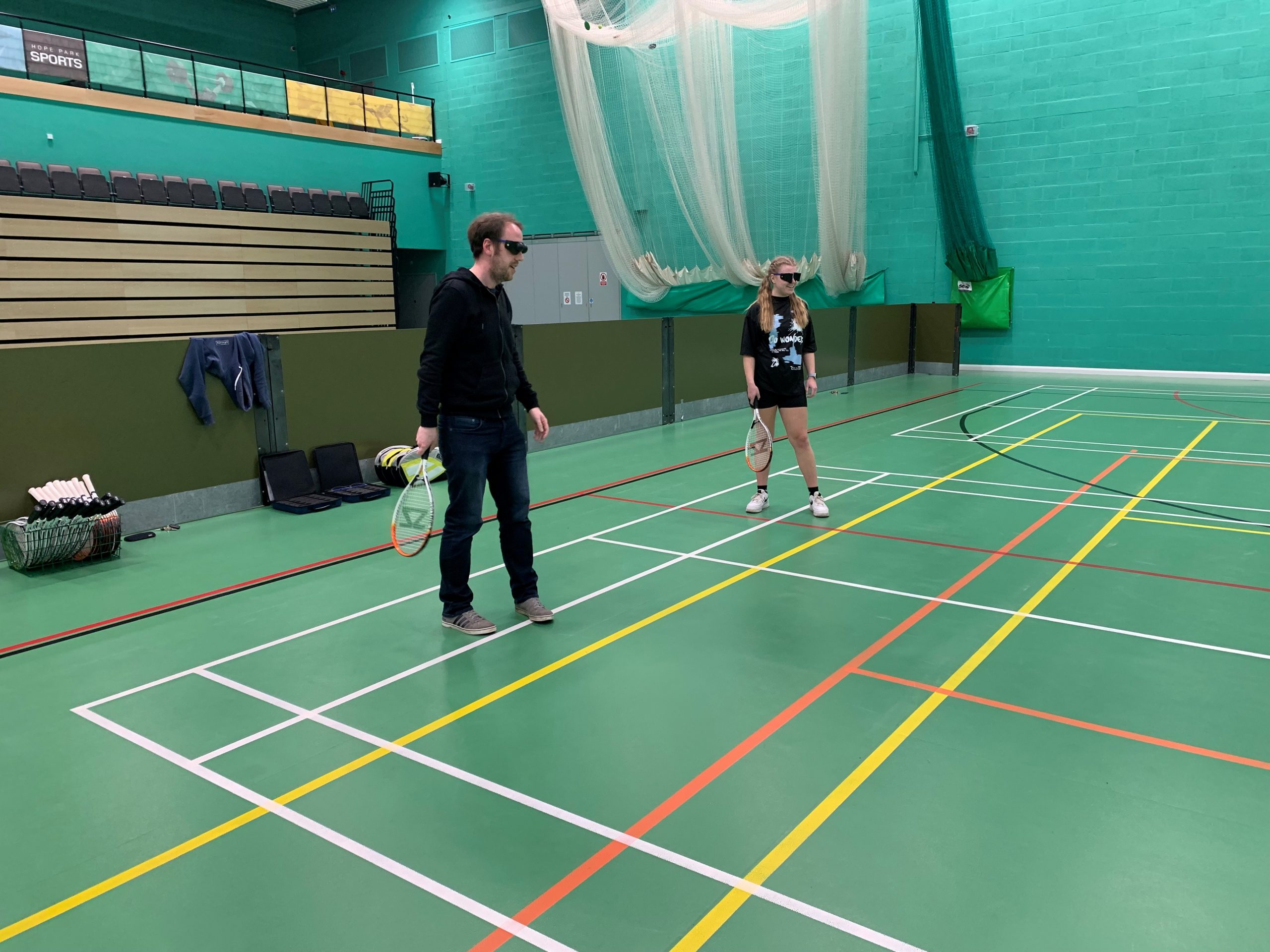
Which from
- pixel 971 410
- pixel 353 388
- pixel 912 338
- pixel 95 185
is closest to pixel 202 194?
pixel 95 185

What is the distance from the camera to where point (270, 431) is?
27.5 feet

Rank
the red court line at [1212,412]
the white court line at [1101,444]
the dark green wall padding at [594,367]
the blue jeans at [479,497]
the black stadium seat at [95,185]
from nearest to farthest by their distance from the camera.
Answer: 1. the blue jeans at [479,497]
2. the white court line at [1101,444]
3. the dark green wall padding at [594,367]
4. the red court line at [1212,412]
5. the black stadium seat at [95,185]

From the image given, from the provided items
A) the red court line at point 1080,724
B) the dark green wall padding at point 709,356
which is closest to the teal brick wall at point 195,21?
the dark green wall padding at point 709,356

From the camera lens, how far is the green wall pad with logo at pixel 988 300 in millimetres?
19094

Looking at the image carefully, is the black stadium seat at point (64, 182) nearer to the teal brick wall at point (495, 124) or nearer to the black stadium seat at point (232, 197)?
the black stadium seat at point (232, 197)

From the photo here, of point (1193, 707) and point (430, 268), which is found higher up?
point (430, 268)

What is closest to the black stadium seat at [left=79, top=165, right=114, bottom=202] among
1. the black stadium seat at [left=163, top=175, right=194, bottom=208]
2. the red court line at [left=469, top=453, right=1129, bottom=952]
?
the black stadium seat at [left=163, top=175, right=194, bottom=208]

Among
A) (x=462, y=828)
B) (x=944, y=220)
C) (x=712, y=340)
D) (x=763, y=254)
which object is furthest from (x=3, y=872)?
(x=944, y=220)

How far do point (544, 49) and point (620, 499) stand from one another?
18.4 m

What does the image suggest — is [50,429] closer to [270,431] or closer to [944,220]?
[270,431]

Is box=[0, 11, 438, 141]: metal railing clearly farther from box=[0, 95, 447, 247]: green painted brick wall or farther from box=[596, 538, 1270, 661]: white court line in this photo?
box=[596, 538, 1270, 661]: white court line

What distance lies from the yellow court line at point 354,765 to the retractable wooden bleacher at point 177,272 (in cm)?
1234

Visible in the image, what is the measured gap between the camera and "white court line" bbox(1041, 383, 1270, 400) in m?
14.9

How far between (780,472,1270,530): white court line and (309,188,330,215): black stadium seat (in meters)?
15.2
